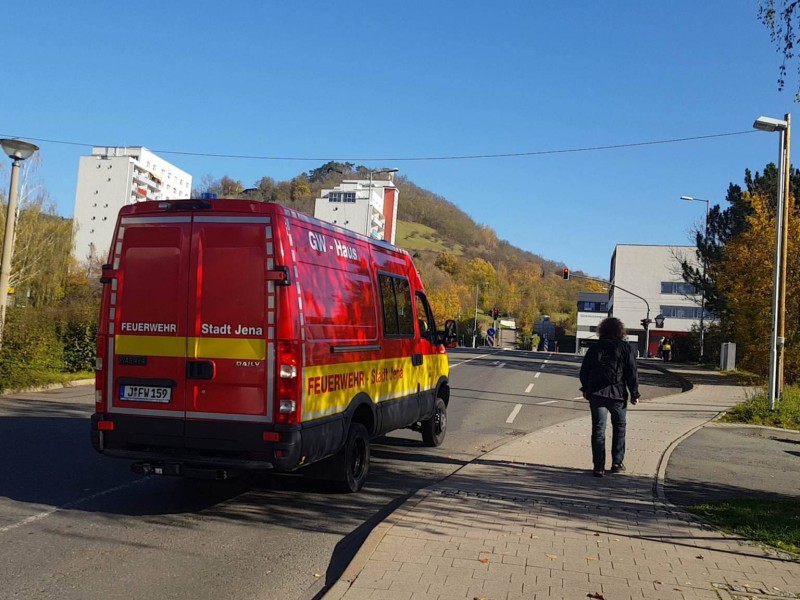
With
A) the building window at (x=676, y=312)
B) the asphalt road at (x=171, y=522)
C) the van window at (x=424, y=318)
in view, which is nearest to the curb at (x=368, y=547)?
the asphalt road at (x=171, y=522)

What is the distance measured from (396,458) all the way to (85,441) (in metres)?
4.21

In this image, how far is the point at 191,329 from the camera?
20.3 feet

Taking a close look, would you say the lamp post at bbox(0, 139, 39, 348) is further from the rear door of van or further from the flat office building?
the flat office building

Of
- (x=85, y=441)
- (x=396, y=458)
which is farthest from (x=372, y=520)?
(x=85, y=441)

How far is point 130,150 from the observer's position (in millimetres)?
103562

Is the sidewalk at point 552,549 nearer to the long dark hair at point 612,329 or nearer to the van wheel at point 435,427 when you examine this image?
the long dark hair at point 612,329

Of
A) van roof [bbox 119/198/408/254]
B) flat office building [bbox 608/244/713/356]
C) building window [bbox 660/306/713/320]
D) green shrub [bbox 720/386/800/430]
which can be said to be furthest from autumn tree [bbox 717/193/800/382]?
building window [bbox 660/306/713/320]

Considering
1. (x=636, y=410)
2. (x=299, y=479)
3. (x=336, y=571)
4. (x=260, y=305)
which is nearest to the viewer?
(x=336, y=571)

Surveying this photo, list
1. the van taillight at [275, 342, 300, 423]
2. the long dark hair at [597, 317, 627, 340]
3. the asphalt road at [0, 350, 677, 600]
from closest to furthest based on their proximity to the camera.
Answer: the asphalt road at [0, 350, 677, 600], the van taillight at [275, 342, 300, 423], the long dark hair at [597, 317, 627, 340]

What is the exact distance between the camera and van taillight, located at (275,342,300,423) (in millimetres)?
5934

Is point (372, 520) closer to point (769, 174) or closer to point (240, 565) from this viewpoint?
point (240, 565)

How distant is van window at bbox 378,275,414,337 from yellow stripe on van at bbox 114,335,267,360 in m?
2.33

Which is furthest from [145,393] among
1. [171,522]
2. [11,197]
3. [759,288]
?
[759,288]

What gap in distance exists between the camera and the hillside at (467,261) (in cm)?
11230
